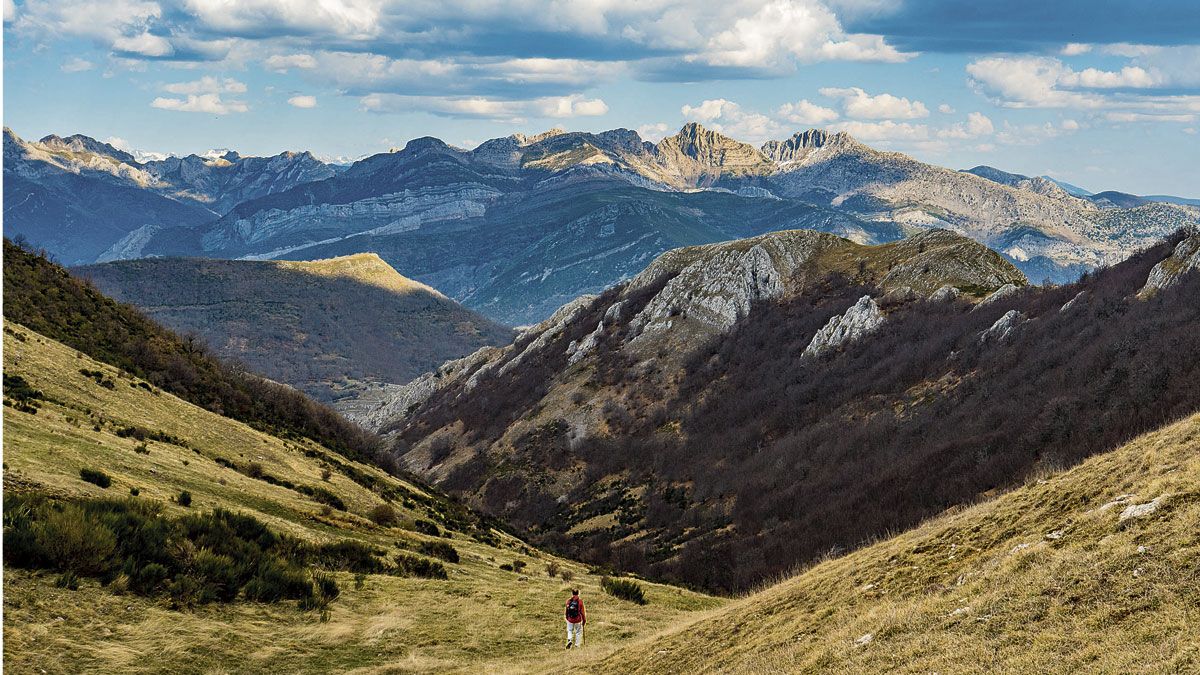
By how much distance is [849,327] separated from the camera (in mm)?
125000

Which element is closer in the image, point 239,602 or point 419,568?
point 239,602

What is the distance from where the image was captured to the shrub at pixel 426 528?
47634 mm

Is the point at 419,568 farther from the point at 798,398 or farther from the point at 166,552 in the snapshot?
the point at 798,398

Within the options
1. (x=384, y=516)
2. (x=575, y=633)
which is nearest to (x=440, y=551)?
(x=384, y=516)

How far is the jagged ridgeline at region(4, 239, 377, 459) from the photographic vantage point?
201ft

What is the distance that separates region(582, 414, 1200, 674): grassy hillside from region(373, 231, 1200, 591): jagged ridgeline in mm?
37935

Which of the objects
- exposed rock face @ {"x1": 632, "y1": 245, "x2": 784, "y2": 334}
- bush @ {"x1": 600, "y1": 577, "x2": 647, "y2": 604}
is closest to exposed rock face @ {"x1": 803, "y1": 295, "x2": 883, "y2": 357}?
exposed rock face @ {"x1": 632, "y1": 245, "x2": 784, "y2": 334}

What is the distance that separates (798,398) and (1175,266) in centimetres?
4850

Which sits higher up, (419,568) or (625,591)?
(419,568)

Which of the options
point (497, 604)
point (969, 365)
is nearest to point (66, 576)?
point (497, 604)

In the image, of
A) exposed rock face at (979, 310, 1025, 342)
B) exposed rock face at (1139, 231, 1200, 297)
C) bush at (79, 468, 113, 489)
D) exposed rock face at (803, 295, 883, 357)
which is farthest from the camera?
exposed rock face at (803, 295, 883, 357)

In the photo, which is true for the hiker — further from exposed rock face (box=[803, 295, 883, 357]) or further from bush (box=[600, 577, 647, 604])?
exposed rock face (box=[803, 295, 883, 357])

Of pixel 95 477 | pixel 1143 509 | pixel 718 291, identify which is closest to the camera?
pixel 1143 509

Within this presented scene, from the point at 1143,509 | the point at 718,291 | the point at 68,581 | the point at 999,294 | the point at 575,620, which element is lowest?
the point at 575,620
